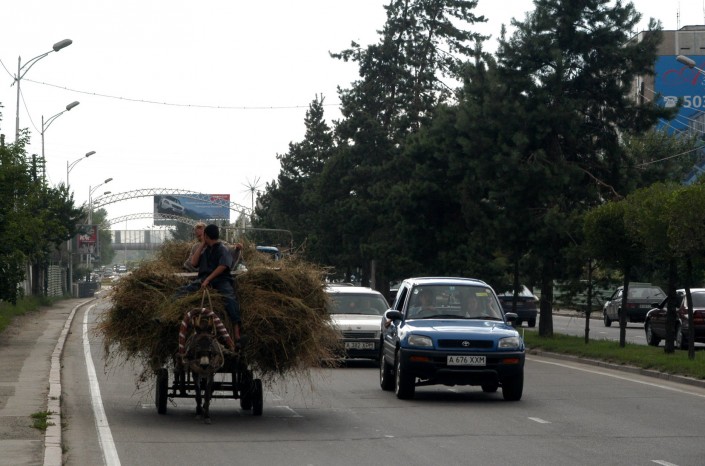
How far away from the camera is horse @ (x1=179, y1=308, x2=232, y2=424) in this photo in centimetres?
1330

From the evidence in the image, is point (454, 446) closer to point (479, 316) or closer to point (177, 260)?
point (177, 260)

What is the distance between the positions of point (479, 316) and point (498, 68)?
1687 centimetres

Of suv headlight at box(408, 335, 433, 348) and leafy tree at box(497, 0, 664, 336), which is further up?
leafy tree at box(497, 0, 664, 336)

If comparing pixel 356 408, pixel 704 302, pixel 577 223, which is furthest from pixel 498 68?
pixel 356 408

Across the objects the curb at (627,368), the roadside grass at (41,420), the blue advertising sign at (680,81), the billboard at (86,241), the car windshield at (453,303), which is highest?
the blue advertising sign at (680,81)

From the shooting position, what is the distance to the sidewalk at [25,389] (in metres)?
11.1

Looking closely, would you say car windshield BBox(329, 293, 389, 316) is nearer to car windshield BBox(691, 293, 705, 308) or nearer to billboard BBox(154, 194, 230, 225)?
car windshield BBox(691, 293, 705, 308)

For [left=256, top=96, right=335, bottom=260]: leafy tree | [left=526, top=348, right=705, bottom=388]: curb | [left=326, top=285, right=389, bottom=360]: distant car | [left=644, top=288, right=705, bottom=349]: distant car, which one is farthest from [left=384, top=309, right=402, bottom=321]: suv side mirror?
[left=256, top=96, right=335, bottom=260]: leafy tree

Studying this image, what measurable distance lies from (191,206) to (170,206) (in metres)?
3.69

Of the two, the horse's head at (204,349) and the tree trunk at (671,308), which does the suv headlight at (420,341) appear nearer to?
the horse's head at (204,349)

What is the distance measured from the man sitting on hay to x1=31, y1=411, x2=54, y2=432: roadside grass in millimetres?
1965

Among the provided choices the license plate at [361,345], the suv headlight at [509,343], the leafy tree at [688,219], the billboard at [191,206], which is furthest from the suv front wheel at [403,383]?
the billboard at [191,206]

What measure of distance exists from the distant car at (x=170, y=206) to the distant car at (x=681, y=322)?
112m

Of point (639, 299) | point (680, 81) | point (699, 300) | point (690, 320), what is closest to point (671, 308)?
point (690, 320)
